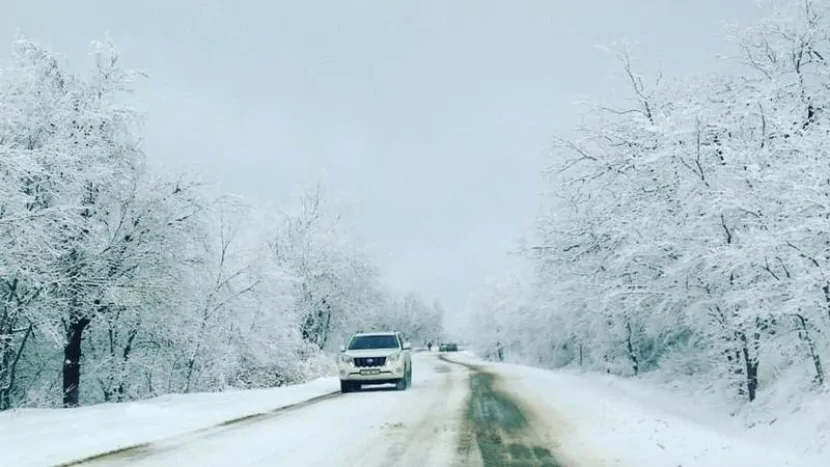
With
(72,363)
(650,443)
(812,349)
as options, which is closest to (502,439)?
(650,443)

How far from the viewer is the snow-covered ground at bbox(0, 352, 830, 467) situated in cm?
960

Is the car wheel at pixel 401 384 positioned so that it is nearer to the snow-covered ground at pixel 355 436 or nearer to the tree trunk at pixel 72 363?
the snow-covered ground at pixel 355 436

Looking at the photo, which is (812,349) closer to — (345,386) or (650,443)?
(650,443)

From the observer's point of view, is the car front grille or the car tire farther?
the car tire

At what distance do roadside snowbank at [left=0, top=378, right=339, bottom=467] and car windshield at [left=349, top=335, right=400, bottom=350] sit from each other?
453 cm

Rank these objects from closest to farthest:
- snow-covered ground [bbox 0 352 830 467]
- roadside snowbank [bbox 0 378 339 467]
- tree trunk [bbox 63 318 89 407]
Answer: snow-covered ground [bbox 0 352 830 467]
roadside snowbank [bbox 0 378 339 467]
tree trunk [bbox 63 318 89 407]

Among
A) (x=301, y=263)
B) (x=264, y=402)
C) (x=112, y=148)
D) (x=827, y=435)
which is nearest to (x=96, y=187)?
(x=112, y=148)

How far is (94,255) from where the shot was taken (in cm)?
2028

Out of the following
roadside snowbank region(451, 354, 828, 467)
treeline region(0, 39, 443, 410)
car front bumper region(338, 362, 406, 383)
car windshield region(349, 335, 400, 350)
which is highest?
treeline region(0, 39, 443, 410)

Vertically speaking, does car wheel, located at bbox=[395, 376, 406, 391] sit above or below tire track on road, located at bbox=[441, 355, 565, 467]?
above

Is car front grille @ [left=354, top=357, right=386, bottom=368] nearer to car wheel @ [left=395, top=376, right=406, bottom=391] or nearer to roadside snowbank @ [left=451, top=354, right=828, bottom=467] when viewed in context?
car wheel @ [left=395, top=376, right=406, bottom=391]

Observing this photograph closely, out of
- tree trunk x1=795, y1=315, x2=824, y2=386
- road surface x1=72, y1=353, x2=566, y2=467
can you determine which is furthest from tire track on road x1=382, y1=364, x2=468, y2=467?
tree trunk x1=795, y1=315, x2=824, y2=386

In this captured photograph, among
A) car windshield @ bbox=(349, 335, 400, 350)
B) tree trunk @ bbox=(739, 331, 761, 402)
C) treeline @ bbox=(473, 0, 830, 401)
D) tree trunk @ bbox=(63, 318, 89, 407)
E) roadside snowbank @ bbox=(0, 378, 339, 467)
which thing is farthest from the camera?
car windshield @ bbox=(349, 335, 400, 350)

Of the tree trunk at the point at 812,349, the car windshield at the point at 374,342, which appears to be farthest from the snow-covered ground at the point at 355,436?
the car windshield at the point at 374,342
